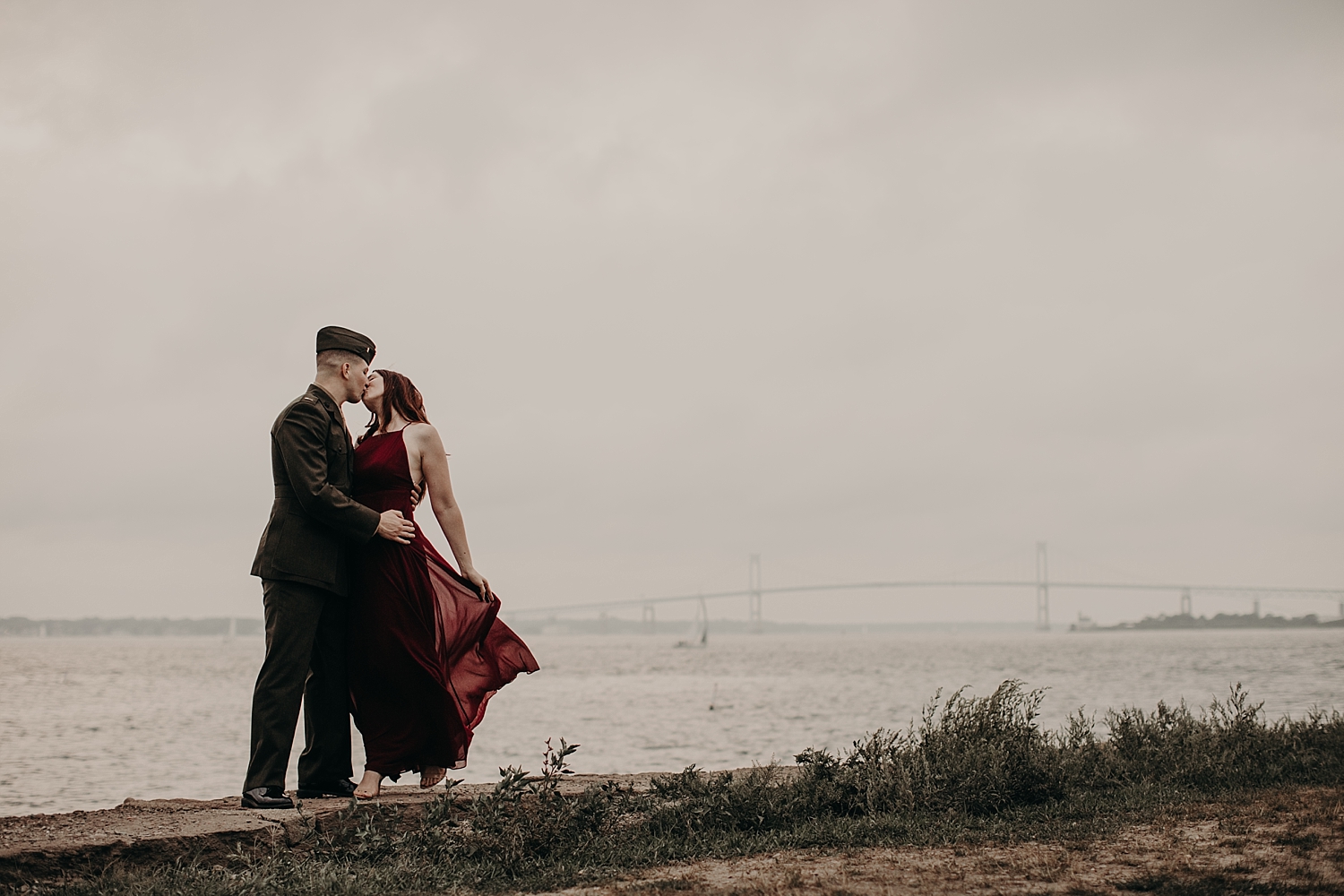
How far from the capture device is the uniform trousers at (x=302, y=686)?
4234 millimetres

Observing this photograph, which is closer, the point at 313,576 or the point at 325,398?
the point at 313,576

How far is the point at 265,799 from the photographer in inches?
164

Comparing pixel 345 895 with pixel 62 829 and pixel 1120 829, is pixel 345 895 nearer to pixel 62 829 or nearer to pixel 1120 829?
pixel 62 829

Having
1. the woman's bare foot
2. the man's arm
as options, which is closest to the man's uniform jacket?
the man's arm

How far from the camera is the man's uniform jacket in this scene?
4297 millimetres

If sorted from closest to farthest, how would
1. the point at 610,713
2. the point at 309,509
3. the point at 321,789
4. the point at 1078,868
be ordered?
the point at 1078,868 < the point at 309,509 < the point at 321,789 < the point at 610,713

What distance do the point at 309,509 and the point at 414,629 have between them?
658 millimetres

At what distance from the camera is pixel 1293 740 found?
6.61 m

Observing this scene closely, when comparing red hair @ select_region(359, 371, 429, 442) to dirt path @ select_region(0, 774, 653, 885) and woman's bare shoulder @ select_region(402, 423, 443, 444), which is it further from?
dirt path @ select_region(0, 774, 653, 885)

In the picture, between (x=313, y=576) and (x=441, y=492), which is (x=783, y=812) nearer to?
(x=441, y=492)

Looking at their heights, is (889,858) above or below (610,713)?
above

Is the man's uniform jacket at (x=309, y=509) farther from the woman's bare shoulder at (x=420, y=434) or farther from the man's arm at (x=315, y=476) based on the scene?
the woman's bare shoulder at (x=420, y=434)

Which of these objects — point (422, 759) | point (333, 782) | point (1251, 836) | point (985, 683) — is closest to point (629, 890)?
point (422, 759)

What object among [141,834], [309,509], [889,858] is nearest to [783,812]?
[889,858]
